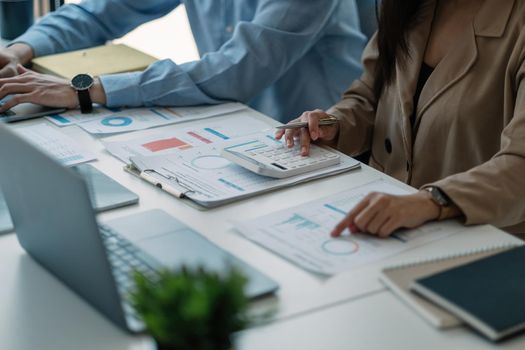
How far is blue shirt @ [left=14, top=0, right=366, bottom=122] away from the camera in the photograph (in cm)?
203

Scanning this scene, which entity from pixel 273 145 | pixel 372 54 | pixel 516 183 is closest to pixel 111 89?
pixel 273 145

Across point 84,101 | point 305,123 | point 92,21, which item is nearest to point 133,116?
point 84,101

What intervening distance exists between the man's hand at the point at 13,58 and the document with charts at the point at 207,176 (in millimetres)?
666

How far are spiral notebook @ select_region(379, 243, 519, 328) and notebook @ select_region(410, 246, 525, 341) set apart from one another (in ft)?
0.03

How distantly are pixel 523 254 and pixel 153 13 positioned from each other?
1.53 metres

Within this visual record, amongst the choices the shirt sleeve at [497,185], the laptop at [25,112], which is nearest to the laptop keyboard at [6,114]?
the laptop at [25,112]

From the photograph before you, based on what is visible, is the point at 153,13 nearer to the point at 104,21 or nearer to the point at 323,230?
the point at 104,21

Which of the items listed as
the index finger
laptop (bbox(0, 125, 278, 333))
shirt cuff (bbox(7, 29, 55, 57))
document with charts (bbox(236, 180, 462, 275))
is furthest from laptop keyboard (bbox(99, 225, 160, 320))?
shirt cuff (bbox(7, 29, 55, 57))

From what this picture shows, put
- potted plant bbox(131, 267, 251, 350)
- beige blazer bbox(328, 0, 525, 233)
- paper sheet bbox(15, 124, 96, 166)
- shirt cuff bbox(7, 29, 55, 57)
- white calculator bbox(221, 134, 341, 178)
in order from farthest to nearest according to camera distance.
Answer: shirt cuff bbox(7, 29, 55, 57) → paper sheet bbox(15, 124, 96, 166) → white calculator bbox(221, 134, 341, 178) → beige blazer bbox(328, 0, 525, 233) → potted plant bbox(131, 267, 251, 350)

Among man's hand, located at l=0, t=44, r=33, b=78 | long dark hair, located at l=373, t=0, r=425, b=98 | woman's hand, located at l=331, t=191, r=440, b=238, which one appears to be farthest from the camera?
man's hand, located at l=0, t=44, r=33, b=78

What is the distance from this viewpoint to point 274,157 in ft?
5.43

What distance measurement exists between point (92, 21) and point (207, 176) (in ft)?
3.40

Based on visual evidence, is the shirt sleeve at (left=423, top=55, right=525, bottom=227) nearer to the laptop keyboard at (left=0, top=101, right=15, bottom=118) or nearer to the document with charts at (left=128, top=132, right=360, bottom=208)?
the document with charts at (left=128, top=132, right=360, bottom=208)

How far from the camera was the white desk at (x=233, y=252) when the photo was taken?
111 centimetres
